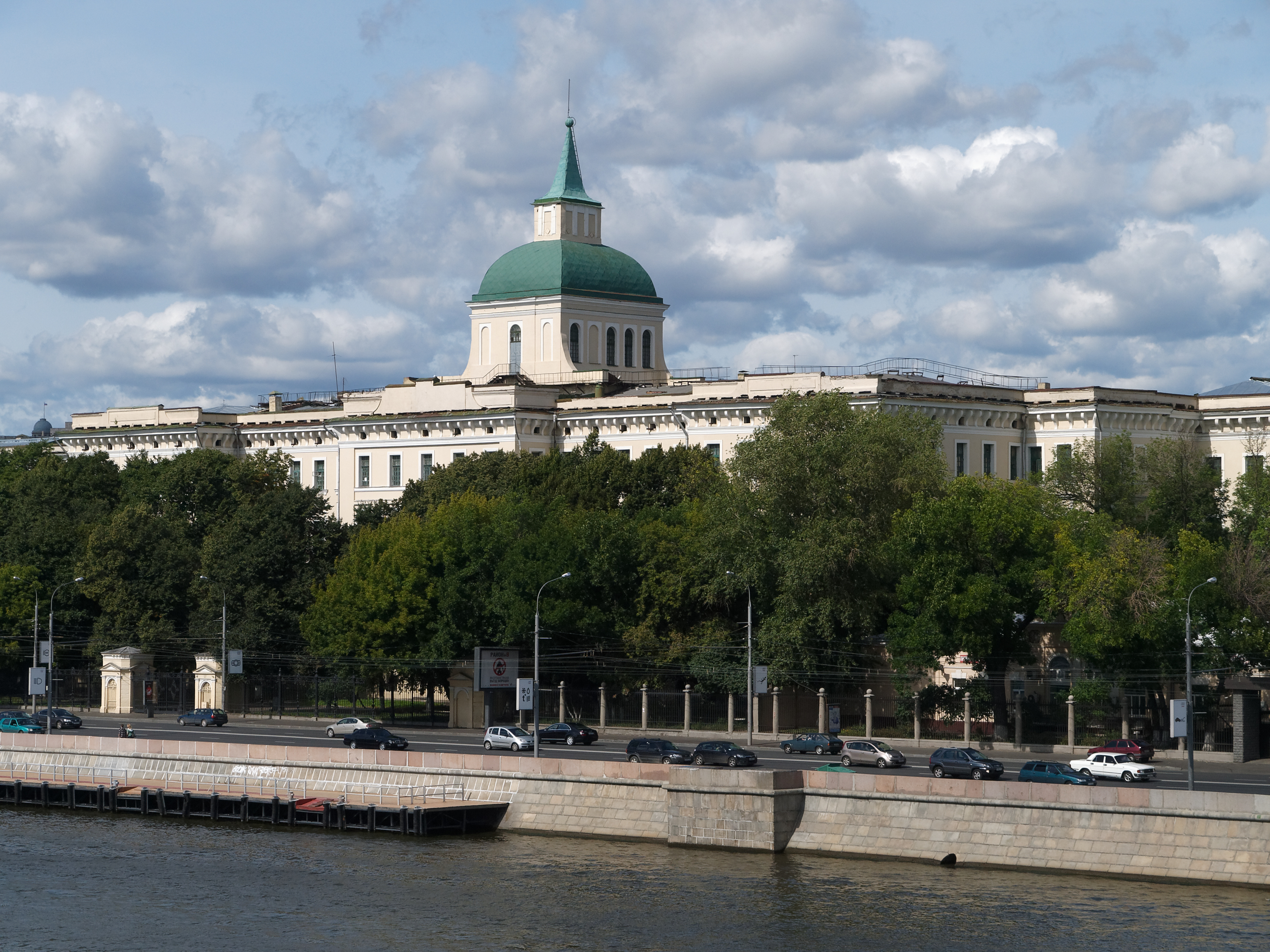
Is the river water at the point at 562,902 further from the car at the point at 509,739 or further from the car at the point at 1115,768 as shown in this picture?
the car at the point at 509,739

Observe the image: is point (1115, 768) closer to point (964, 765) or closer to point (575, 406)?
point (964, 765)

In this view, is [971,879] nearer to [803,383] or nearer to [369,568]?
[369,568]

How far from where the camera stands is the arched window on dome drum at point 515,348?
124 metres

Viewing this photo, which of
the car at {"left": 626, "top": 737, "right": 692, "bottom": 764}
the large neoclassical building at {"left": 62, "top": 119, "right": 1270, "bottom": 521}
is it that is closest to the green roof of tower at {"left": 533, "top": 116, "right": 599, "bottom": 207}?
the large neoclassical building at {"left": 62, "top": 119, "right": 1270, "bottom": 521}

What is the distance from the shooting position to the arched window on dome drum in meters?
124

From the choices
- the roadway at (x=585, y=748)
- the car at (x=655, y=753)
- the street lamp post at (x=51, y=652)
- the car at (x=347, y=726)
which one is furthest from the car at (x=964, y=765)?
the street lamp post at (x=51, y=652)

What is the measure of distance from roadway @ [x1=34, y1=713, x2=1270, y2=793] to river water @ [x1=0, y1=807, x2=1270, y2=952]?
12.5 meters

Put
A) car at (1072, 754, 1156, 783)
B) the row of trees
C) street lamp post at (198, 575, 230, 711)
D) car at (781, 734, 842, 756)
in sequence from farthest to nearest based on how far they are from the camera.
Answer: street lamp post at (198, 575, 230, 711) → the row of trees → car at (781, 734, 842, 756) → car at (1072, 754, 1156, 783)

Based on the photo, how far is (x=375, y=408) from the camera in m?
123

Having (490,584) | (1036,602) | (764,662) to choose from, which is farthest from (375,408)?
(1036,602)

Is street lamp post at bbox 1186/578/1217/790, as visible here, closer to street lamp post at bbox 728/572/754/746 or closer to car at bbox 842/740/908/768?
car at bbox 842/740/908/768

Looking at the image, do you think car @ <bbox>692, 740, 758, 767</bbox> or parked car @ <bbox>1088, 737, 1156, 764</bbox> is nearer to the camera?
car @ <bbox>692, 740, 758, 767</bbox>

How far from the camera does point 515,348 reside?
124750 mm

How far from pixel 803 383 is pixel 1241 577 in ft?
108
